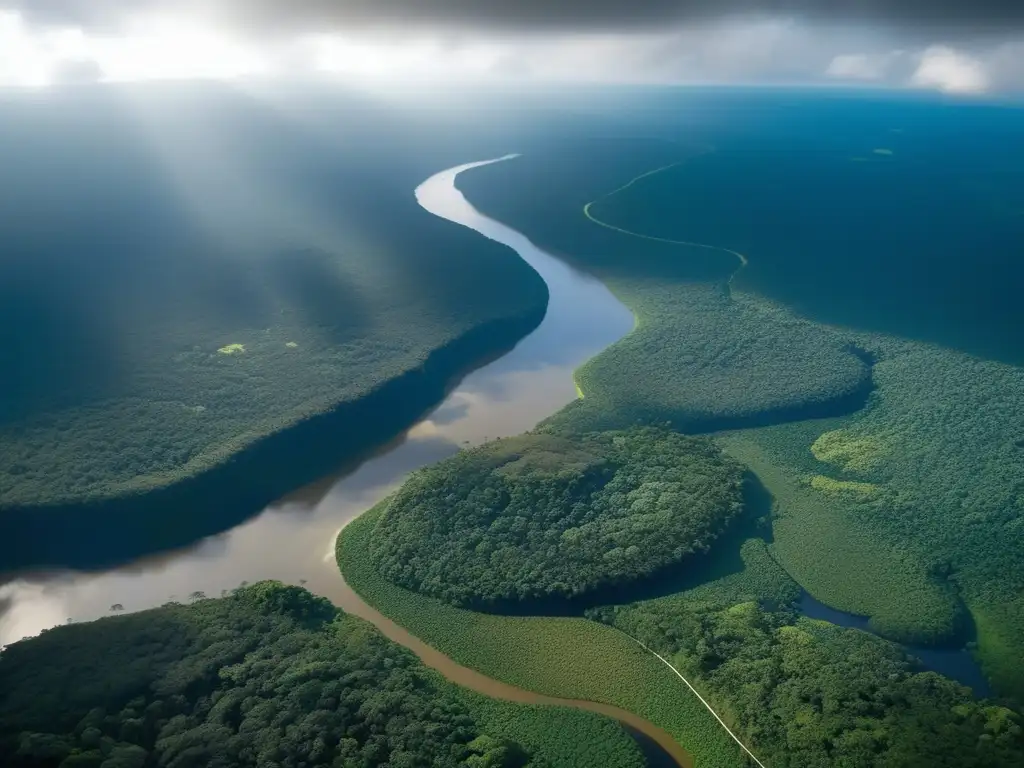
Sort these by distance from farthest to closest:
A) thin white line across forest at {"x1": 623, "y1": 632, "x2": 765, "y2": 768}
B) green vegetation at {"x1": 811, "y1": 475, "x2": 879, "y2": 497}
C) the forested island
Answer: green vegetation at {"x1": 811, "y1": 475, "x2": 879, "y2": 497} → the forested island → thin white line across forest at {"x1": 623, "y1": 632, "x2": 765, "y2": 768}

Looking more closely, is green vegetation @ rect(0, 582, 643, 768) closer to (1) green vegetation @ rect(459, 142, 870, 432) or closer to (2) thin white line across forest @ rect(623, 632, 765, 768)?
(2) thin white line across forest @ rect(623, 632, 765, 768)

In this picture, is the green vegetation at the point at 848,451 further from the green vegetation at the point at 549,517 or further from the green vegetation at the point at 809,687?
the green vegetation at the point at 809,687

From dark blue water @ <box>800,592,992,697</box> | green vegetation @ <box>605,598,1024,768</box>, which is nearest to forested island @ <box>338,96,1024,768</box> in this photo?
green vegetation @ <box>605,598,1024,768</box>

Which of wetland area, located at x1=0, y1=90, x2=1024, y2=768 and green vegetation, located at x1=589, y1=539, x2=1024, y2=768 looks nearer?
green vegetation, located at x1=589, y1=539, x2=1024, y2=768

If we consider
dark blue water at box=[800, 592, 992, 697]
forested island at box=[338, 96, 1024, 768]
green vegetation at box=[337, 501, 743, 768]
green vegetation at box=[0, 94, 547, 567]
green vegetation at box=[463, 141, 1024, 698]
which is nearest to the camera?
forested island at box=[338, 96, 1024, 768]

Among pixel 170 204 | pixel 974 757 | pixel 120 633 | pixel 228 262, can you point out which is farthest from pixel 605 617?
pixel 170 204

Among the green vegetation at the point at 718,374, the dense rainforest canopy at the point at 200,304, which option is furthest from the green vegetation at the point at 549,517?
the dense rainforest canopy at the point at 200,304
